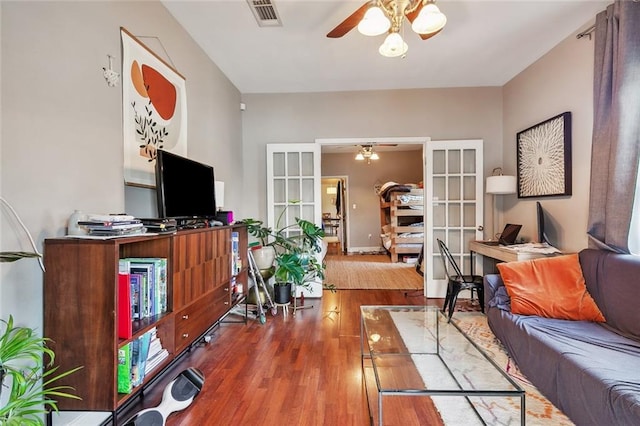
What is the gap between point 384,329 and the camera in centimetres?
228

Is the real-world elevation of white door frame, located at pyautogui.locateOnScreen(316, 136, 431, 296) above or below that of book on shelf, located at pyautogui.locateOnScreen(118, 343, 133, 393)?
above

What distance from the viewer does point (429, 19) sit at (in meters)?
1.85

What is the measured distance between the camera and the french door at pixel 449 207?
13.4ft

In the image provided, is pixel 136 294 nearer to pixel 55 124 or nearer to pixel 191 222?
pixel 191 222

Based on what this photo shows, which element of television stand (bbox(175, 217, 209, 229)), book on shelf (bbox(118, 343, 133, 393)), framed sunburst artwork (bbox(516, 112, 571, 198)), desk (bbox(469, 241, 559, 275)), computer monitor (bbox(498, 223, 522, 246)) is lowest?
book on shelf (bbox(118, 343, 133, 393))

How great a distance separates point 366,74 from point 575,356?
326 centimetres

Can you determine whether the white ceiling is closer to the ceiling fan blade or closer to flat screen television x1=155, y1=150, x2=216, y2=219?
the ceiling fan blade

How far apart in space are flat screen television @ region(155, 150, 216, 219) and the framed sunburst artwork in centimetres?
327

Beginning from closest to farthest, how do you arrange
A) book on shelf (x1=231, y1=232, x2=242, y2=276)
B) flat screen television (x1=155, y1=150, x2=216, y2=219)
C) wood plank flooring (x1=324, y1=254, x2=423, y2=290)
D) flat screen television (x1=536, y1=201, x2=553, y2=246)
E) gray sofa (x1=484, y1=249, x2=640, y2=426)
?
1. gray sofa (x1=484, y1=249, x2=640, y2=426)
2. flat screen television (x1=155, y1=150, x2=216, y2=219)
3. book on shelf (x1=231, y1=232, x2=242, y2=276)
4. flat screen television (x1=536, y1=201, x2=553, y2=246)
5. wood plank flooring (x1=324, y1=254, x2=423, y2=290)

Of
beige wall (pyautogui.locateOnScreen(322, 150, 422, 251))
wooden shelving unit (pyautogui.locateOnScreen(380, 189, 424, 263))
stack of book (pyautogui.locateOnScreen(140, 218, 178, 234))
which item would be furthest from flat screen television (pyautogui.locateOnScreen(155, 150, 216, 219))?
beige wall (pyautogui.locateOnScreen(322, 150, 422, 251))

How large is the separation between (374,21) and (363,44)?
124 cm

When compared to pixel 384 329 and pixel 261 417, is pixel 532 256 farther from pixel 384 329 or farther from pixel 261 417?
pixel 261 417

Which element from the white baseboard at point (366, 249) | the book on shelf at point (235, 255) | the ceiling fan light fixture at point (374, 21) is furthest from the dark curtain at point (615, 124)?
the white baseboard at point (366, 249)

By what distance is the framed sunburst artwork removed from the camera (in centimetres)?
289
